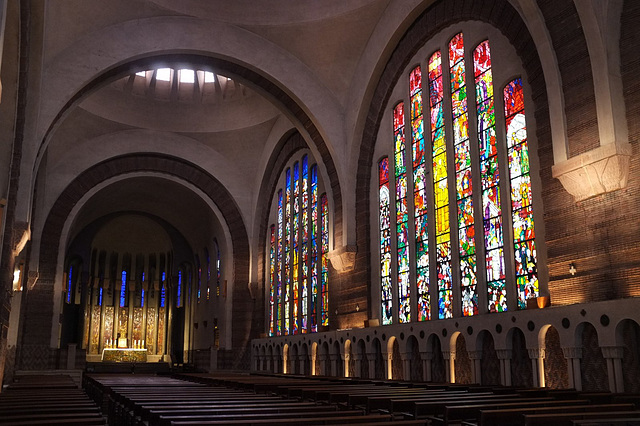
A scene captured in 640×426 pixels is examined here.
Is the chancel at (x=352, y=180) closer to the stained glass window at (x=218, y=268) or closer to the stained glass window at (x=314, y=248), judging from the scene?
the stained glass window at (x=314, y=248)

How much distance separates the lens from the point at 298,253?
22250 millimetres

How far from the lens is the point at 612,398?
21.9 ft

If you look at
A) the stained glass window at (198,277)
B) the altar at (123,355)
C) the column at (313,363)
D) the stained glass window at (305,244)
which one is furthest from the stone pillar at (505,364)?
the altar at (123,355)

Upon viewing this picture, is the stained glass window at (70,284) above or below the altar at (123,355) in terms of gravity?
above

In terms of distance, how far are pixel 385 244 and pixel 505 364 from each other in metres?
5.74

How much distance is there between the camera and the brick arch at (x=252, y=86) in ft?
55.3

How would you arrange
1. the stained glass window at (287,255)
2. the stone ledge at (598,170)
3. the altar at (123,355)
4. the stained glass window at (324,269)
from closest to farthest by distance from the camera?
the stone ledge at (598,170) → the stained glass window at (324,269) → the stained glass window at (287,255) → the altar at (123,355)

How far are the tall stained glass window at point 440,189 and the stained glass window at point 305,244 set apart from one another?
7.95m

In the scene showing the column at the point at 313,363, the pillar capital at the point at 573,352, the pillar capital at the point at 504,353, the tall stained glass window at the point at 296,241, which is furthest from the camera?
the tall stained glass window at the point at 296,241

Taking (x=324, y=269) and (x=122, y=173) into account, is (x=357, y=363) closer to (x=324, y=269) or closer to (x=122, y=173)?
(x=324, y=269)

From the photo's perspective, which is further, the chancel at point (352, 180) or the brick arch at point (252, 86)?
the brick arch at point (252, 86)

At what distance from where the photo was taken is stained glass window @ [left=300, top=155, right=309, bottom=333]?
21328 mm

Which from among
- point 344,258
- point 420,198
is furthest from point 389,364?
→ point 420,198

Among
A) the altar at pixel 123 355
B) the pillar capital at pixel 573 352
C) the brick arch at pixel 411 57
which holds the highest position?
the brick arch at pixel 411 57
